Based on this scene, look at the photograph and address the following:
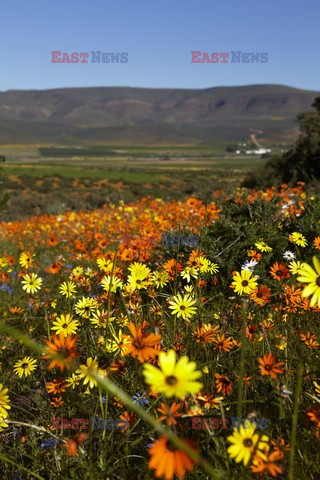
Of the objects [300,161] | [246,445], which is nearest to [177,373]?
[246,445]

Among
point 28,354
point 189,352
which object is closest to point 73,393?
point 189,352

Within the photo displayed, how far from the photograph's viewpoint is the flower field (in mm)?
1229

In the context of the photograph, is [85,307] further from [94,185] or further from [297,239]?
[94,185]

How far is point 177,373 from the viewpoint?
951 millimetres

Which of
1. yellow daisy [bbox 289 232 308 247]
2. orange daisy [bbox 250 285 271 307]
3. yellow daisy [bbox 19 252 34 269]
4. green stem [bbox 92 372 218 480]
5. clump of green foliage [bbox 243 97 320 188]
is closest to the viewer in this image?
green stem [bbox 92 372 218 480]

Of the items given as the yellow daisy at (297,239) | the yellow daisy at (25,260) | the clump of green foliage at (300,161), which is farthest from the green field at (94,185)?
the clump of green foliage at (300,161)

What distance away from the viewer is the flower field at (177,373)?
1.23m

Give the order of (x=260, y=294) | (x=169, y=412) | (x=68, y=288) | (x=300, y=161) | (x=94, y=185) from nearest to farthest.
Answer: (x=169, y=412) < (x=68, y=288) < (x=260, y=294) < (x=300, y=161) < (x=94, y=185)

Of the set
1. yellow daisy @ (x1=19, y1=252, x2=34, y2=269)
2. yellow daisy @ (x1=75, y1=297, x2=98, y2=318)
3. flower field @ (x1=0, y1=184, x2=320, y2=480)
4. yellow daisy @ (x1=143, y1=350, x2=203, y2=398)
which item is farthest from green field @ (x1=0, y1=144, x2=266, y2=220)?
yellow daisy @ (x1=143, y1=350, x2=203, y2=398)

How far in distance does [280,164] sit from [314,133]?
2.53m

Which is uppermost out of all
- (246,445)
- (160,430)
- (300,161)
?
(300,161)

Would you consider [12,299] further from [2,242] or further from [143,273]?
[2,242]

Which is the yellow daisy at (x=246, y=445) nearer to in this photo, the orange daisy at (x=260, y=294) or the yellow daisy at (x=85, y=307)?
the orange daisy at (x=260, y=294)

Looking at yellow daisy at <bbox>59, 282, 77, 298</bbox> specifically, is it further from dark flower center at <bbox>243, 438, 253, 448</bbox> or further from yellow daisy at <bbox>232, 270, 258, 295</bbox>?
dark flower center at <bbox>243, 438, 253, 448</bbox>
